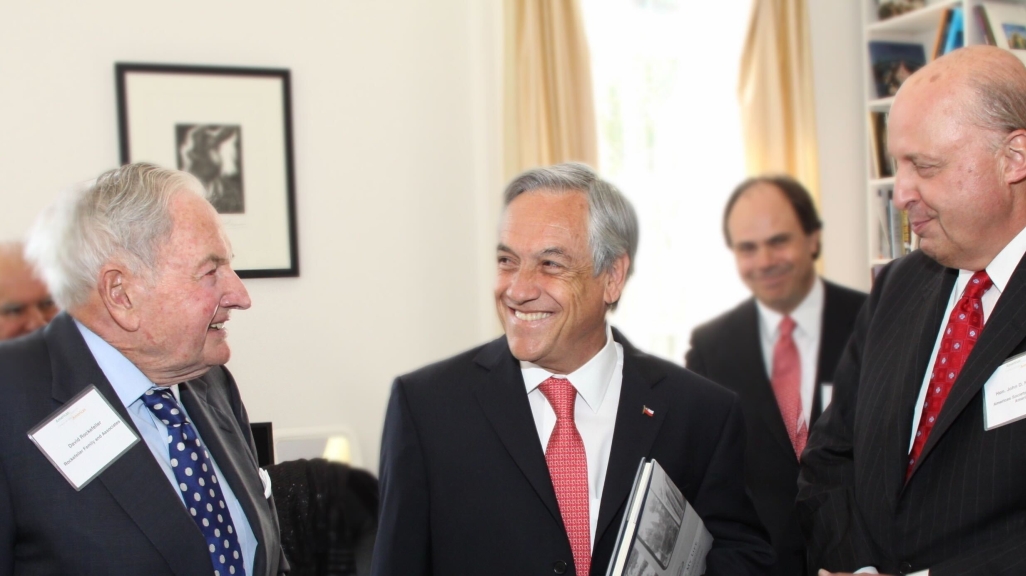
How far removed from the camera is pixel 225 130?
9.50 feet

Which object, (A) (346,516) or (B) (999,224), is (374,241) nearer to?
(A) (346,516)

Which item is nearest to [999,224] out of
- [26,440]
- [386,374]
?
[26,440]

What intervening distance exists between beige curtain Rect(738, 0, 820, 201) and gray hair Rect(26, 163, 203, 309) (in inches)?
150

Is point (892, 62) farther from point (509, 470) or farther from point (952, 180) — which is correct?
point (509, 470)

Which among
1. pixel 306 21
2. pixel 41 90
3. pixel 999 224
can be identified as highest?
pixel 306 21

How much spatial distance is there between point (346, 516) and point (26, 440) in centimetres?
82

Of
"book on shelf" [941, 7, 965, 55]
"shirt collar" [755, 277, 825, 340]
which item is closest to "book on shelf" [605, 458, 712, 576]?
"shirt collar" [755, 277, 825, 340]

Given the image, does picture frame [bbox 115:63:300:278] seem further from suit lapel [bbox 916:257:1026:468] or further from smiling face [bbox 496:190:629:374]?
suit lapel [bbox 916:257:1026:468]

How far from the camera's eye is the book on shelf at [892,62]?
15.4 feet

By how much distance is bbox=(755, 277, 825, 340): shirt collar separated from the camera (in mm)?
3016

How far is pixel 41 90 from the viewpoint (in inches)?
110

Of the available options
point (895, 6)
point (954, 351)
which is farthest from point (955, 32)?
point (954, 351)

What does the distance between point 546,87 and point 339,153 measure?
4.00 feet

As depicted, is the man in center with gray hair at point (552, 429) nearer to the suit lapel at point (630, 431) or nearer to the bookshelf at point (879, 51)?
the suit lapel at point (630, 431)
